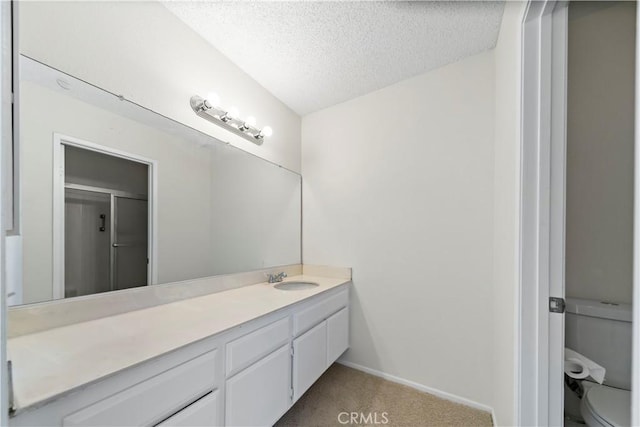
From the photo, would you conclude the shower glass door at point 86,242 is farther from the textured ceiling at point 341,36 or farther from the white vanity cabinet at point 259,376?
the textured ceiling at point 341,36

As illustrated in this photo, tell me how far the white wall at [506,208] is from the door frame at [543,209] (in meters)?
0.04

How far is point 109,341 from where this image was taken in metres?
0.90

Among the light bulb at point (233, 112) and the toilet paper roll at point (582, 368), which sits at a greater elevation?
the light bulb at point (233, 112)

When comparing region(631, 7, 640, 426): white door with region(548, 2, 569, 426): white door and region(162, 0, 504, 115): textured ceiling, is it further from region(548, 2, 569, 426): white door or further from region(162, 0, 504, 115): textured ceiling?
region(162, 0, 504, 115): textured ceiling

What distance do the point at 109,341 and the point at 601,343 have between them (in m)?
2.16

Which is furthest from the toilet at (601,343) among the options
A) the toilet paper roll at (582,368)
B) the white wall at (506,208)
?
the white wall at (506,208)

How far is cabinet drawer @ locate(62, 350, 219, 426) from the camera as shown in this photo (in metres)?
0.71

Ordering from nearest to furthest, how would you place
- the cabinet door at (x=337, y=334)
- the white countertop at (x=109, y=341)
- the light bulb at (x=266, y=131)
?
the white countertop at (x=109, y=341) < the cabinet door at (x=337, y=334) < the light bulb at (x=266, y=131)

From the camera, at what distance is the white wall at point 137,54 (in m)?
1.01

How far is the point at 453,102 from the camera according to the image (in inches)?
69.2

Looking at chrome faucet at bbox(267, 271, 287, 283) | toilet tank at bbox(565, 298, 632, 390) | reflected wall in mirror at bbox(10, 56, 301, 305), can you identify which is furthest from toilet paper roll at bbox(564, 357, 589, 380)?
reflected wall in mirror at bbox(10, 56, 301, 305)

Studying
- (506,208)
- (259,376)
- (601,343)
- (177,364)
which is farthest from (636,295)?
(601,343)

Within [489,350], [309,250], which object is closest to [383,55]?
[309,250]

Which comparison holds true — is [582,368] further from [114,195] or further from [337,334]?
[114,195]
